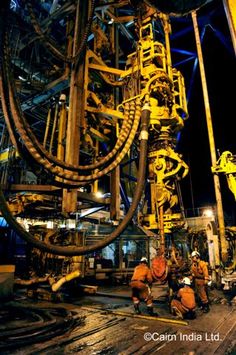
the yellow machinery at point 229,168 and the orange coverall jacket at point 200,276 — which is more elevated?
the yellow machinery at point 229,168

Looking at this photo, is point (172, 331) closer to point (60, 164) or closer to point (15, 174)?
point (60, 164)

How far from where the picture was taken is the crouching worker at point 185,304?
588 cm

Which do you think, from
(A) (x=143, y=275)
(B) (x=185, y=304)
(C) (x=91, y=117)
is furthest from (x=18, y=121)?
(B) (x=185, y=304)

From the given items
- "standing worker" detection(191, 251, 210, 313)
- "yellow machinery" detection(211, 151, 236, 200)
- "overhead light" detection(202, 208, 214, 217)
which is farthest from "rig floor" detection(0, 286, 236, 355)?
"overhead light" detection(202, 208, 214, 217)

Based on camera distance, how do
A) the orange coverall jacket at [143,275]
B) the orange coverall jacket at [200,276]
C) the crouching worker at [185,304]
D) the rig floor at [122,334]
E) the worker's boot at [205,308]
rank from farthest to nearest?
the orange coverall jacket at [200,276] → the worker's boot at [205,308] → the orange coverall jacket at [143,275] → the crouching worker at [185,304] → the rig floor at [122,334]

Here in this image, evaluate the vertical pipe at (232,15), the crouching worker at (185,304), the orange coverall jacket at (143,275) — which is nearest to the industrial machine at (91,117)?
the orange coverall jacket at (143,275)

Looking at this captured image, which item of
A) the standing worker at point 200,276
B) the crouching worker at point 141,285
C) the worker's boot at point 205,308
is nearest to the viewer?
the crouching worker at point 141,285

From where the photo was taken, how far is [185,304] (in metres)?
5.88

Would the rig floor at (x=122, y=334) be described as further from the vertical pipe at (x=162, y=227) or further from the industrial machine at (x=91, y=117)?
the vertical pipe at (x=162, y=227)

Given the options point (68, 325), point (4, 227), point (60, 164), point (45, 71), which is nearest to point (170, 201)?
point (68, 325)

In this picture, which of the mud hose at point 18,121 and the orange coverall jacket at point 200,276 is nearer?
the mud hose at point 18,121

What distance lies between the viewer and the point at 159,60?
6930 mm

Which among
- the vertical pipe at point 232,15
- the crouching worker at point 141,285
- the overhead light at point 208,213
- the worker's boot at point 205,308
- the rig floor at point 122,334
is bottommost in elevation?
the worker's boot at point 205,308

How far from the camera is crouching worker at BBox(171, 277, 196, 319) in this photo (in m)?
5.88
